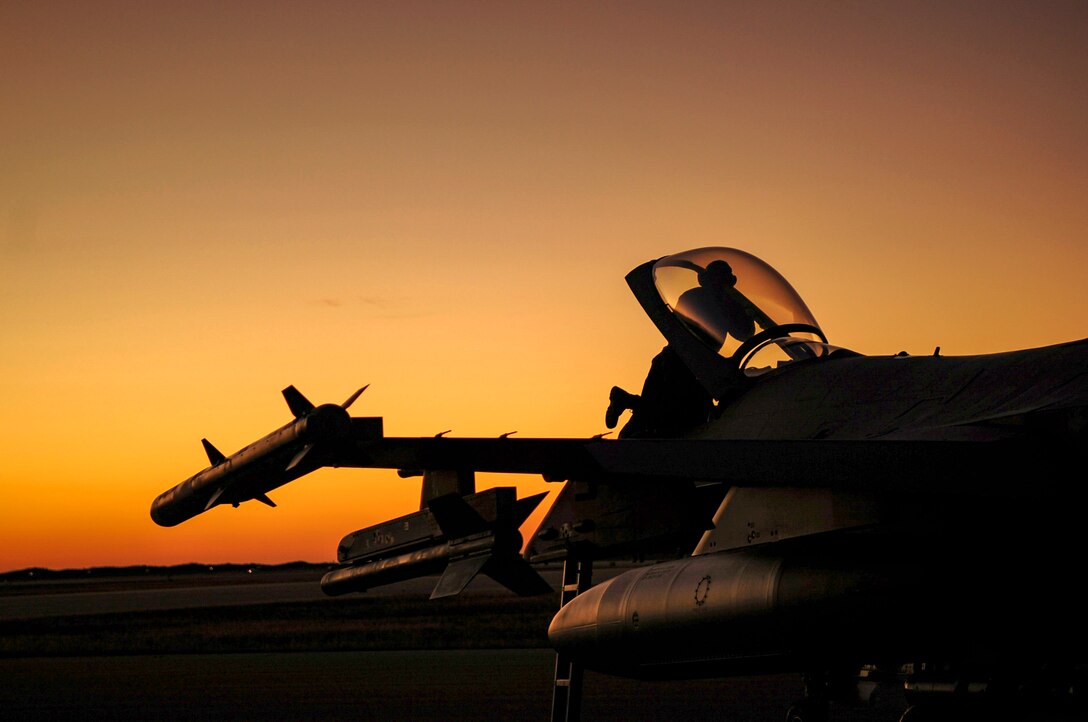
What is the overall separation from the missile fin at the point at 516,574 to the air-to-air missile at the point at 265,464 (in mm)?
2134

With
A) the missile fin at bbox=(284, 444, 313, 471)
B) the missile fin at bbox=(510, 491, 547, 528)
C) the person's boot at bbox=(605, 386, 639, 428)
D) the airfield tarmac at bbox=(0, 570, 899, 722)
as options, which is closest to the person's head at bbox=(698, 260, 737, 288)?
the person's boot at bbox=(605, 386, 639, 428)

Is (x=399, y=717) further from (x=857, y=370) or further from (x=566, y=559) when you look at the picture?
(x=857, y=370)

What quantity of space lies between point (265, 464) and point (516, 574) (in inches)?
102

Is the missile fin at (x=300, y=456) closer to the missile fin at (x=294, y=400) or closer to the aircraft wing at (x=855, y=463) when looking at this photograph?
the missile fin at (x=294, y=400)

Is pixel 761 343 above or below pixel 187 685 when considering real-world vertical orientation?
above

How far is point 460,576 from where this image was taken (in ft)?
37.6

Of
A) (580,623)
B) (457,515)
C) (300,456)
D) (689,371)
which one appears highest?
(689,371)

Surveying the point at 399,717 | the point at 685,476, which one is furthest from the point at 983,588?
the point at 399,717

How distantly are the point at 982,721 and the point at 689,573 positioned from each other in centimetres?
248

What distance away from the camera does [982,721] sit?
9.17 m

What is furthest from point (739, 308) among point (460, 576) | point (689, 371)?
point (460, 576)

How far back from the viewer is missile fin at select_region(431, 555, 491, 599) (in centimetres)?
1141

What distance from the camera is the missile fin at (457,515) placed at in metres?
11.5

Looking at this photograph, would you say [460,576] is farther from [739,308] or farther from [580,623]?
[739,308]
